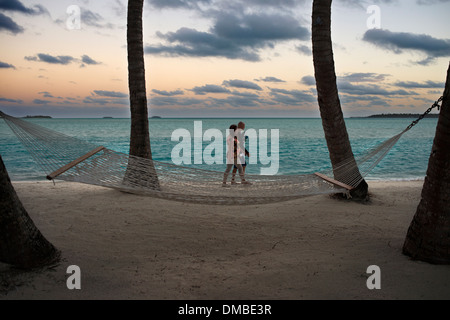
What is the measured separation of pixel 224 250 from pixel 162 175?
1.00 meters

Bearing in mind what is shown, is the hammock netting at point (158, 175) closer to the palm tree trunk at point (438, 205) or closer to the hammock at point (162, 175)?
the hammock at point (162, 175)

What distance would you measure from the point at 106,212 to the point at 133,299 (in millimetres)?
2299

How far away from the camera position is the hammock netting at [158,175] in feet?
10.3

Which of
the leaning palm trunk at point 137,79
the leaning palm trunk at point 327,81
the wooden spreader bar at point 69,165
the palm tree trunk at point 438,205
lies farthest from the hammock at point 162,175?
the leaning palm trunk at point 137,79

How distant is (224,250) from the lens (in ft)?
11.1

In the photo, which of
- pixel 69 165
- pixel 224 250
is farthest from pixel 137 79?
pixel 224 250

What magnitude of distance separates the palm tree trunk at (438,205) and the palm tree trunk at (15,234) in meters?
2.98

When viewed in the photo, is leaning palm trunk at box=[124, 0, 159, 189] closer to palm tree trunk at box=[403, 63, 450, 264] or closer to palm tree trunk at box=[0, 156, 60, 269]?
palm tree trunk at box=[0, 156, 60, 269]

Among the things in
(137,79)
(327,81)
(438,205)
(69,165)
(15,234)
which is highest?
(137,79)

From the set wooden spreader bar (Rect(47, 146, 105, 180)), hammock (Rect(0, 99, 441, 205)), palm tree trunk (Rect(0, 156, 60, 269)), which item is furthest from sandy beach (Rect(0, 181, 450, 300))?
wooden spreader bar (Rect(47, 146, 105, 180))

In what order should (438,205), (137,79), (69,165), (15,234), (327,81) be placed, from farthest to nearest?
(137,79) → (327,81) → (69,165) → (438,205) → (15,234)

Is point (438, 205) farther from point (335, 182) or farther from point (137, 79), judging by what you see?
point (137, 79)
